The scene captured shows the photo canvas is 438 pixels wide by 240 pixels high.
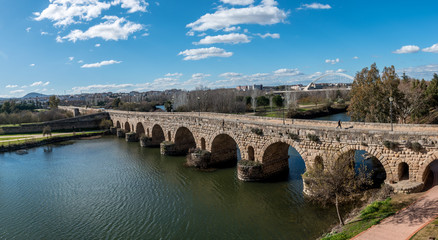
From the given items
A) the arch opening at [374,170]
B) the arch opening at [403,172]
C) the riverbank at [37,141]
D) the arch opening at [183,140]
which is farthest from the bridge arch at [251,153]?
the riverbank at [37,141]

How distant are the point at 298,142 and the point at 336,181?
148 inches

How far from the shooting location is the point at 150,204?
17.1 metres

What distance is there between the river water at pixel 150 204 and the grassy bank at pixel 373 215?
1913 mm

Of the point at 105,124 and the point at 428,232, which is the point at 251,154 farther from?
the point at 105,124

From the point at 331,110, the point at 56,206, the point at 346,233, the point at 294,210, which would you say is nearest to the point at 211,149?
the point at 294,210

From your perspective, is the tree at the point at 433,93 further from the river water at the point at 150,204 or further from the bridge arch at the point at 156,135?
the bridge arch at the point at 156,135

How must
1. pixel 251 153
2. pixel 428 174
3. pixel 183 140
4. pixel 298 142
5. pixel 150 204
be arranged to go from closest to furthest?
pixel 428 174
pixel 298 142
pixel 150 204
pixel 251 153
pixel 183 140

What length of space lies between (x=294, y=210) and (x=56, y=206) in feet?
48.6

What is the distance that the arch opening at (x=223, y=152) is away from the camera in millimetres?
23769

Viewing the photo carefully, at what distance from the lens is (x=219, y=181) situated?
20672mm

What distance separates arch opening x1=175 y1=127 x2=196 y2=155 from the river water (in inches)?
108

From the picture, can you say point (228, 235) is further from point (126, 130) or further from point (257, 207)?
→ point (126, 130)

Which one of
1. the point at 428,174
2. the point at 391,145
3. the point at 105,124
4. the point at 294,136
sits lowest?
the point at 428,174

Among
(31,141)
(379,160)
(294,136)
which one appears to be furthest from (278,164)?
(31,141)
